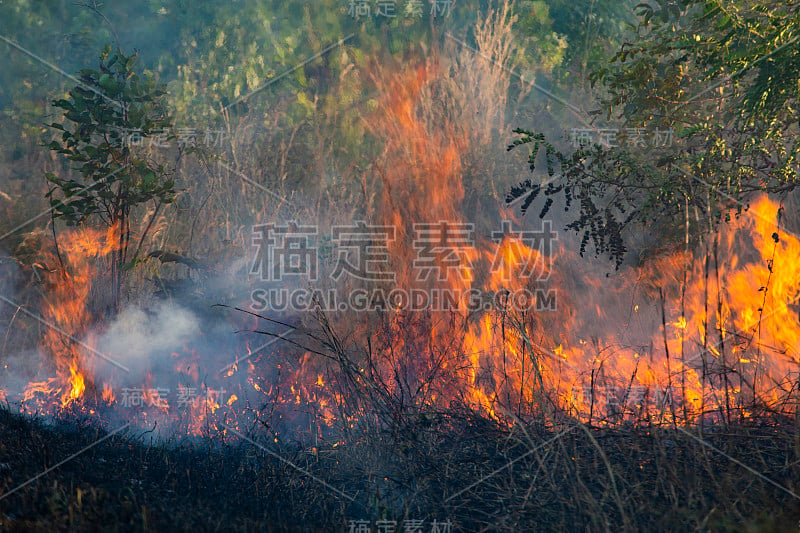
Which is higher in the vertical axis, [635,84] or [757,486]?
[635,84]

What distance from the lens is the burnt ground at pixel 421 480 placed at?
2.91m

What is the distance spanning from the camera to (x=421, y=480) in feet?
11.7

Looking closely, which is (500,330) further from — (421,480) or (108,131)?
(108,131)

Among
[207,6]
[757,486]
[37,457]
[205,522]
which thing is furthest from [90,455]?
[207,6]

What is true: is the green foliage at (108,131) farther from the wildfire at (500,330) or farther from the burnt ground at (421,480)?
the burnt ground at (421,480)

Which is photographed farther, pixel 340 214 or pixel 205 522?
pixel 340 214

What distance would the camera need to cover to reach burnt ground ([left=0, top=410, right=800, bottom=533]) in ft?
9.56

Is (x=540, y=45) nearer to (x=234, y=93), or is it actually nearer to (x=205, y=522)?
(x=234, y=93)

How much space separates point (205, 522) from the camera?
2881 millimetres

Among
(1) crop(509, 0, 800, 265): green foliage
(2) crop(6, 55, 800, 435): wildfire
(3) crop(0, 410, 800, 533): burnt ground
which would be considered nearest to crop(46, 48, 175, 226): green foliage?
(2) crop(6, 55, 800, 435): wildfire

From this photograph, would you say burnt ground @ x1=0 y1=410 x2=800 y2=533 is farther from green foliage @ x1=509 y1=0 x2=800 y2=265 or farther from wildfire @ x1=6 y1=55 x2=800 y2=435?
green foliage @ x1=509 y1=0 x2=800 y2=265

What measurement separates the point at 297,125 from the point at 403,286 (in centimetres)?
398

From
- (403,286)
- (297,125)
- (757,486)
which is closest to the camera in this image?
(757,486)

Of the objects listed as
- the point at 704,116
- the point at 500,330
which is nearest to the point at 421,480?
the point at 500,330
